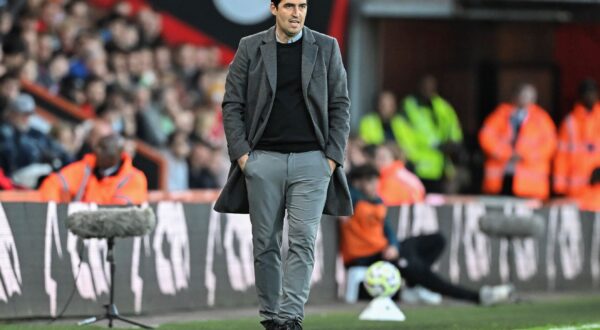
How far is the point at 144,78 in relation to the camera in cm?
1984

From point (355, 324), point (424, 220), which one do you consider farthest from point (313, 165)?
point (424, 220)

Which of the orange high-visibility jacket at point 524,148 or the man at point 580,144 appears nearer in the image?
the orange high-visibility jacket at point 524,148

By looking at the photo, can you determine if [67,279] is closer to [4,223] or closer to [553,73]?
[4,223]

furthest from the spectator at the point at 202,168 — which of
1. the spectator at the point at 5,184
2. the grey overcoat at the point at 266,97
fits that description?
the grey overcoat at the point at 266,97

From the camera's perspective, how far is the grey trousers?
10297 millimetres

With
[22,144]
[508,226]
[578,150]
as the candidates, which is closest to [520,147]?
[578,150]

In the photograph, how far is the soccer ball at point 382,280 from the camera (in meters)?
13.4

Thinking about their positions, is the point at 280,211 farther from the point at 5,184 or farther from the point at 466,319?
the point at 5,184

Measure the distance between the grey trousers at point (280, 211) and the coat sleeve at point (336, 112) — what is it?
91mm

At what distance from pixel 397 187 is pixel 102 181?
4.90 m

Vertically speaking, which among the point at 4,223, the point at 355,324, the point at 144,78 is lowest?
the point at 355,324

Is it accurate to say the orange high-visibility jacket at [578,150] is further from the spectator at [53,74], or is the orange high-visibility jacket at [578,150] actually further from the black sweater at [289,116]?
the black sweater at [289,116]

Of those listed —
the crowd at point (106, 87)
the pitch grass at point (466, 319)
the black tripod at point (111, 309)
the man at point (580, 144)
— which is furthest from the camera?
the man at point (580, 144)

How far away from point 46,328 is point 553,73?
14.3m
